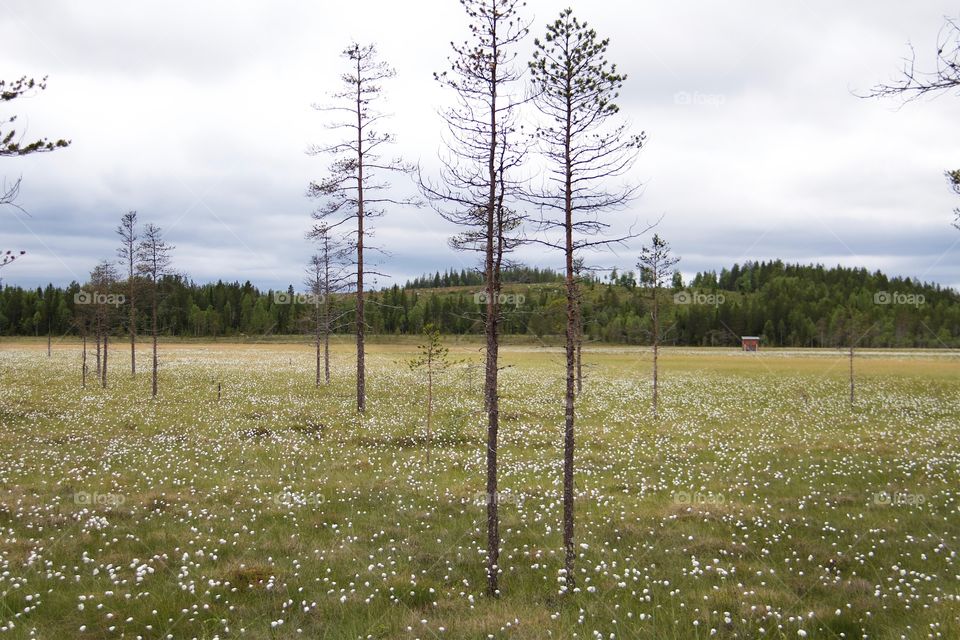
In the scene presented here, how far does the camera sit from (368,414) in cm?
2667

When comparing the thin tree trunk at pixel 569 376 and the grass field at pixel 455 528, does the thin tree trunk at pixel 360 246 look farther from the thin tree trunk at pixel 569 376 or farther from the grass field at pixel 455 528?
the thin tree trunk at pixel 569 376

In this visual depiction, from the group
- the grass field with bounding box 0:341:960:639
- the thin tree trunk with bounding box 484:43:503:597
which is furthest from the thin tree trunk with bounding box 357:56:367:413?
the thin tree trunk with bounding box 484:43:503:597

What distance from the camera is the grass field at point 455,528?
802 centimetres

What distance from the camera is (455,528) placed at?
11.9 metres

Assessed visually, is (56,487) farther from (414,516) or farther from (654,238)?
(654,238)

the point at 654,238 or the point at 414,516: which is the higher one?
the point at 654,238

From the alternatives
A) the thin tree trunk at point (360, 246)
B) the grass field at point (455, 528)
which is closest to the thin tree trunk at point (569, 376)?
the grass field at point (455, 528)

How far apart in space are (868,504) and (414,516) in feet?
34.5

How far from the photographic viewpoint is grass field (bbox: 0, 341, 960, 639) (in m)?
8.02

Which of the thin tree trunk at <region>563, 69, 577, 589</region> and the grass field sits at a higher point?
the thin tree trunk at <region>563, 69, 577, 589</region>

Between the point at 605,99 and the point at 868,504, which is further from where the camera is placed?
the point at 868,504

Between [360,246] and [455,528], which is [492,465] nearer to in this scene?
[455,528]

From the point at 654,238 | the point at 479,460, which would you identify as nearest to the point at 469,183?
the point at 479,460

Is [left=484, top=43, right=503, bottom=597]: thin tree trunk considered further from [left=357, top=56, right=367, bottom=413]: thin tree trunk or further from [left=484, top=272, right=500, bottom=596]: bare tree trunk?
[left=357, top=56, right=367, bottom=413]: thin tree trunk
